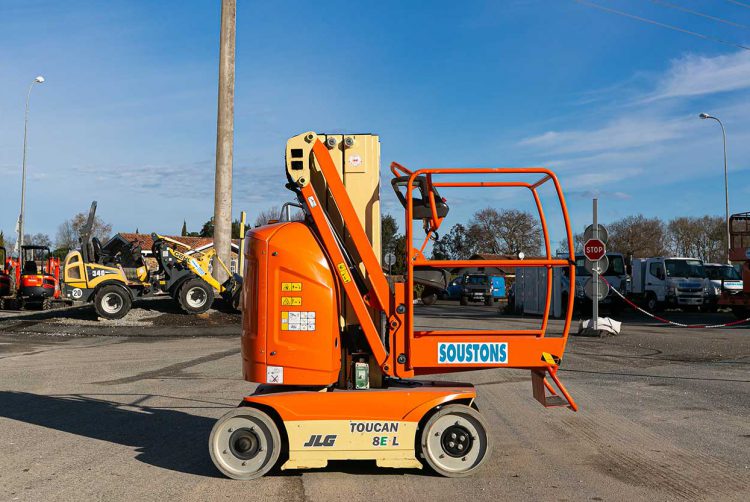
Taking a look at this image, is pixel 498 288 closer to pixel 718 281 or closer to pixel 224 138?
pixel 718 281

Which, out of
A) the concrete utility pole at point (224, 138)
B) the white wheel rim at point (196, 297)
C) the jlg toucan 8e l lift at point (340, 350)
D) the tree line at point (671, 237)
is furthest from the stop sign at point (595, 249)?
the tree line at point (671, 237)

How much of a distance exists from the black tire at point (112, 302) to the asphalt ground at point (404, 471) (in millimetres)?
6036

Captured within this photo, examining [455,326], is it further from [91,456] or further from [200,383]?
[91,456]

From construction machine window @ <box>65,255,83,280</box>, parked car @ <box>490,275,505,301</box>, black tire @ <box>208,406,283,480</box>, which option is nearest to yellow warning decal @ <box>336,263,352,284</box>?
black tire @ <box>208,406,283,480</box>

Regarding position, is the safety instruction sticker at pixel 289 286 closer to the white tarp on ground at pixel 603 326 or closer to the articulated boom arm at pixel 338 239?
the articulated boom arm at pixel 338 239

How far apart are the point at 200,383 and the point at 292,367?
5.57 m

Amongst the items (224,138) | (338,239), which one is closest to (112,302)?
(224,138)

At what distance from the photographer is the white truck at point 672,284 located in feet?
102

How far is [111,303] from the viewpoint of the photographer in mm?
21188

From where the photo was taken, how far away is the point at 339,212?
19.9 ft

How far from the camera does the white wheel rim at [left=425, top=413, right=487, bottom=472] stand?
18.7 feet

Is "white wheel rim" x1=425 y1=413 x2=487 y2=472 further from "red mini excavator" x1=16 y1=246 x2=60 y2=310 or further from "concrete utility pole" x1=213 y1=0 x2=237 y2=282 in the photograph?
"red mini excavator" x1=16 y1=246 x2=60 y2=310

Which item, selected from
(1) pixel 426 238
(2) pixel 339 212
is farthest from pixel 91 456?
(1) pixel 426 238

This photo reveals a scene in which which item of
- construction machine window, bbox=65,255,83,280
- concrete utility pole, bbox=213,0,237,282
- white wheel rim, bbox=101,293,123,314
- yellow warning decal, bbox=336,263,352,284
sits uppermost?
concrete utility pole, bbox=213,0,237,282
